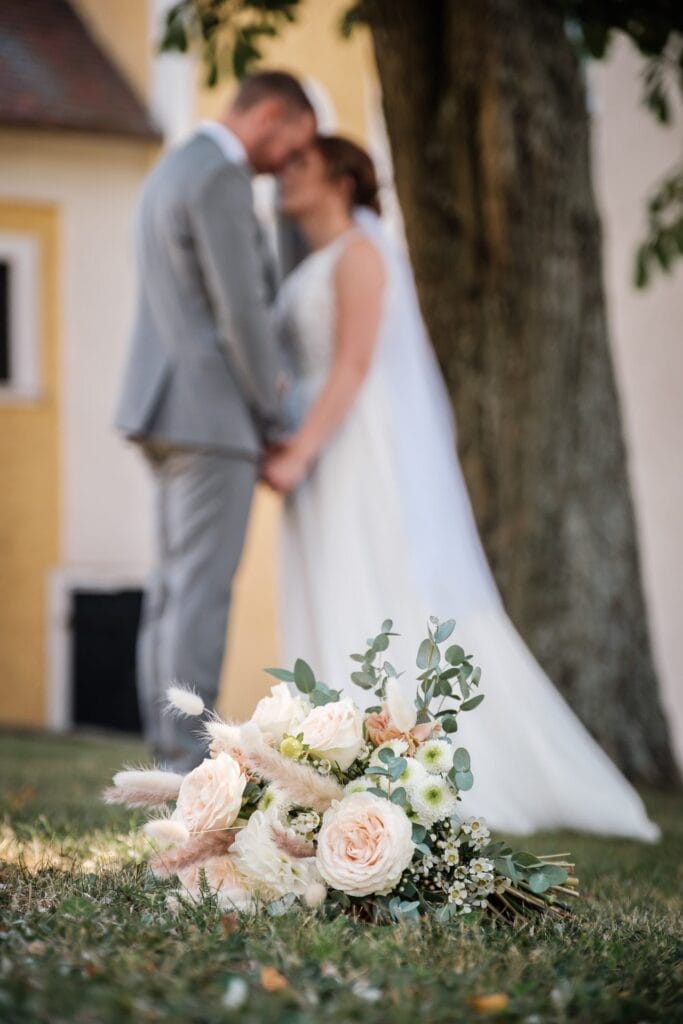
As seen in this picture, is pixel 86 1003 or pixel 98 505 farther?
pixel 98 505

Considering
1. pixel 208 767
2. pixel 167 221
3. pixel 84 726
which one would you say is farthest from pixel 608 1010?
pixel 84 726

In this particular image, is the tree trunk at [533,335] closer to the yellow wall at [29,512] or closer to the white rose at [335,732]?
the white rose at [335,732]

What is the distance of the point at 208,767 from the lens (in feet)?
8.41

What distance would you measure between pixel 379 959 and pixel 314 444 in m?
3.01

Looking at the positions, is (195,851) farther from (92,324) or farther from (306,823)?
(92,324)

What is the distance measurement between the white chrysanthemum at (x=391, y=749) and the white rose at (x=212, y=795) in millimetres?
234

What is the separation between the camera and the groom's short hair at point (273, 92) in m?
4.95

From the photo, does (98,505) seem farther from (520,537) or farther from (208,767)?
(208,767)

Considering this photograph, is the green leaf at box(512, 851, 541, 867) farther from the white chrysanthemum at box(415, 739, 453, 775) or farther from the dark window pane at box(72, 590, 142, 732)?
the dark window pane at box(72, 590, 142, 732)

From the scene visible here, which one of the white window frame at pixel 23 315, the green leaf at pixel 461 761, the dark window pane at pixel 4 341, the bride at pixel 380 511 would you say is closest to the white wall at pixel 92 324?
the white window frame at pixel 23 315

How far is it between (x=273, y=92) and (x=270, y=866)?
10.6 ft

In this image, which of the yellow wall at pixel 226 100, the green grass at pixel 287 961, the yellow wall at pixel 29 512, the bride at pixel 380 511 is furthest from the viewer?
the yellow wall at pixel 29 512

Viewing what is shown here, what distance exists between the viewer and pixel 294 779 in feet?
8.25

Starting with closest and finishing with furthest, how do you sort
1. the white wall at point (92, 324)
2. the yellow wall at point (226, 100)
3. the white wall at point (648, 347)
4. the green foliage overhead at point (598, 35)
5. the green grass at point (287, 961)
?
the green grass at point (287, 961)
the green foliage overhead at point (598, 35)
the white wall at point (648, 347)
the yellow wall at point (226, 100)
the white wall at point (92, 324)
